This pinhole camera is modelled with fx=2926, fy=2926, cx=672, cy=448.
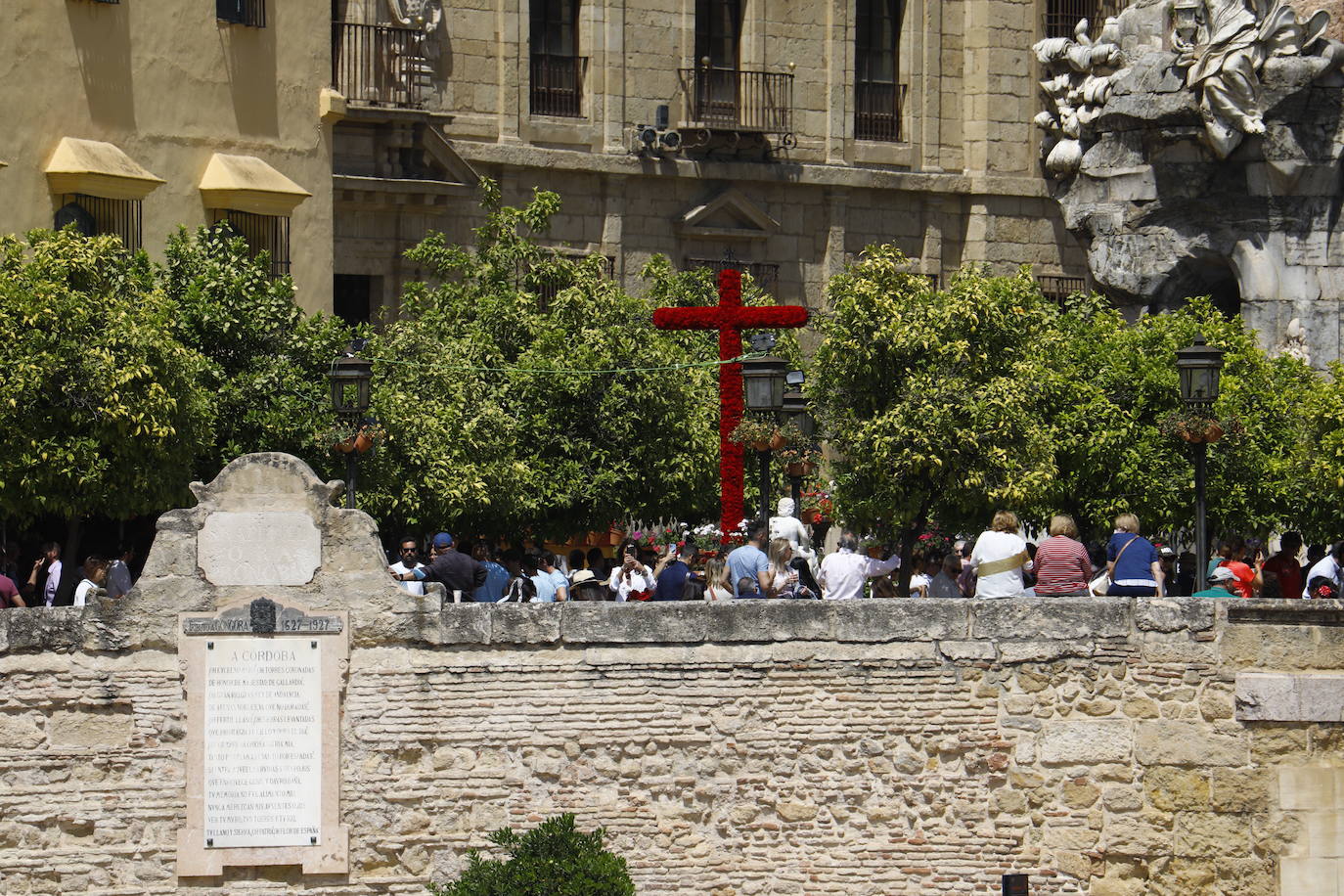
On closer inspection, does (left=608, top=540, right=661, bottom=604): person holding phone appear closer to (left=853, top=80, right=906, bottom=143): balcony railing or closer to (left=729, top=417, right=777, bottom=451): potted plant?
(left=729, top=417, right=777, bottom=451): potted plant

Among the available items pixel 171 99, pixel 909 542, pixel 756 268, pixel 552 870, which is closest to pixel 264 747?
pixel 552 870

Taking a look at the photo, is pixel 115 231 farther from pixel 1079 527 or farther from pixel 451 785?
pixel 451 785

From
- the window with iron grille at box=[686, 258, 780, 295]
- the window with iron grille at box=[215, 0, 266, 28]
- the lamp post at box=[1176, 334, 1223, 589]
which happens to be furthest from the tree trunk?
the window with iron grille at box=[686, 258, 780, 295]

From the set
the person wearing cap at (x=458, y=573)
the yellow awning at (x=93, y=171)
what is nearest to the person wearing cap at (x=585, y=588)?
the person wearing cap at (x=458, y=573)

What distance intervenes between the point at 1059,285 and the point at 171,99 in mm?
16978

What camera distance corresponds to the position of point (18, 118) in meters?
28.5

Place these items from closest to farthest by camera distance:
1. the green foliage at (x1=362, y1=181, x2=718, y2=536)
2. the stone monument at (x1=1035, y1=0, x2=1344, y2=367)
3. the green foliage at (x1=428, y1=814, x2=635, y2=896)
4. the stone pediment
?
the green foliage at (x1=428, y1=814, x2=635, y2=896), the green foliage at (x1=362, y1=181, x2=718, y2=536), the stone monument at (x1=1035, y1=0, x2=1344, y2=367), the stone pediment

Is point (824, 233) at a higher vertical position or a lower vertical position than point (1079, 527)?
higher

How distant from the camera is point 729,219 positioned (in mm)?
40719

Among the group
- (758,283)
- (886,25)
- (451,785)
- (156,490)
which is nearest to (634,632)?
(451,785)

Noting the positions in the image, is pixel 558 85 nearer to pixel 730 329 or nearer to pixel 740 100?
pixel 740 100

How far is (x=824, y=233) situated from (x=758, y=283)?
6.38 feet

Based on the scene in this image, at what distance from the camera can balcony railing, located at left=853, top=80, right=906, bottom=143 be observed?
4234cm

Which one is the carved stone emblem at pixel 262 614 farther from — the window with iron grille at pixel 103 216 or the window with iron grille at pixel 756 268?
the window with iron grille at pixel 756 268
